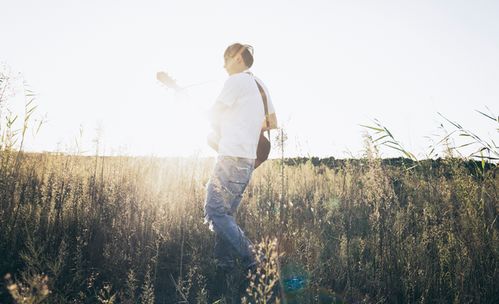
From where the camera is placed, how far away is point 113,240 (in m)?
3.16

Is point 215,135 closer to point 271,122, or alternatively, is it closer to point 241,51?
point 271,122

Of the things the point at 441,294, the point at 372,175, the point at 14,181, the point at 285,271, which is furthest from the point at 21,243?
the point at 441,294

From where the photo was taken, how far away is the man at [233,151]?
308cm

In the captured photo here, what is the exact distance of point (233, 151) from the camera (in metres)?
3.08

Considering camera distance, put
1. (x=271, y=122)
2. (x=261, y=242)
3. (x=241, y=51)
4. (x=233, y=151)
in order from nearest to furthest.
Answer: (x=261, y=242) → (x=233, y=151) → (x=241, y=51) → (x=271, y=122)

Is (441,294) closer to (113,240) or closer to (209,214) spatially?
(209,214)

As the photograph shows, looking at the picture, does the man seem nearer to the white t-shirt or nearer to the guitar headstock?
the white t-shirt

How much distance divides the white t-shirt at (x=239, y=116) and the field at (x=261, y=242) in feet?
1.41

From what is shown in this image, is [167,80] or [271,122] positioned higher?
[167,80]

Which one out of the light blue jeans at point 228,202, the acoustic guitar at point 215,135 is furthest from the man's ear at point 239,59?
the light blue jeans at point 228,202

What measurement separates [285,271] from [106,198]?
216 cm

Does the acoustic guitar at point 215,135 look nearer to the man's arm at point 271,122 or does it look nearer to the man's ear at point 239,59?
the man's arm at point 271,122

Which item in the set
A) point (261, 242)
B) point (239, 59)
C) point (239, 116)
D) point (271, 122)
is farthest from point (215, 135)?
point (261, 242)

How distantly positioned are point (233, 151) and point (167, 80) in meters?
1.03
